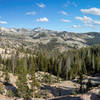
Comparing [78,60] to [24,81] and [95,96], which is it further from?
[95,96]

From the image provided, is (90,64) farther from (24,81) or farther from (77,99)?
(77,99)

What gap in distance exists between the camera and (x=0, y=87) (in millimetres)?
67000

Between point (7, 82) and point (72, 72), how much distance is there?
50.0 metres

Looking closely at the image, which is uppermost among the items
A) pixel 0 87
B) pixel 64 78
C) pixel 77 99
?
pixel 77 99

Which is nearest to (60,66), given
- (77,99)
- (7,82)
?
A: (7,82)

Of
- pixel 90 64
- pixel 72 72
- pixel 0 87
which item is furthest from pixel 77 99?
pixel 90 64

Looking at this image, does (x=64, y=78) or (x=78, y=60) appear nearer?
(x=64, y=78)

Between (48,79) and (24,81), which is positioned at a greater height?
(24,81)

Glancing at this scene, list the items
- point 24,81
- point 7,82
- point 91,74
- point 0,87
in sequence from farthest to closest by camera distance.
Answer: point 91,74 → point 7,82 → point 0,87 → point 24,81

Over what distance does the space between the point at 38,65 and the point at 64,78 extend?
93.5ft

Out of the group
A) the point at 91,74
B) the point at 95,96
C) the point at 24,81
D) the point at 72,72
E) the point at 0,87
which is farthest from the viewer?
the point at 91,74

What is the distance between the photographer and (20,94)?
6212 centimetres

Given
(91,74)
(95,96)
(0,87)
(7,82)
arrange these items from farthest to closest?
(91,74) < (7,82) < (0,87) < (95,96)

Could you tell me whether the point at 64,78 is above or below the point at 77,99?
below
